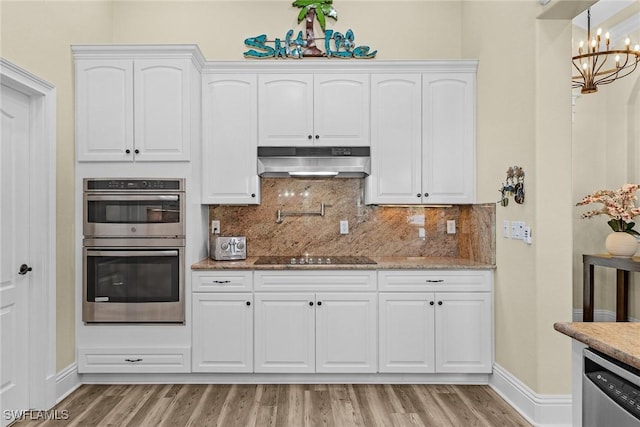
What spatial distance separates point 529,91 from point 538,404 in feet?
6.46

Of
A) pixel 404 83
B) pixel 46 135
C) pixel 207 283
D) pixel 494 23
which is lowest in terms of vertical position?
pixel 207 283

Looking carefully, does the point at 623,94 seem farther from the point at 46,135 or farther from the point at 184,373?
the point at 46,135

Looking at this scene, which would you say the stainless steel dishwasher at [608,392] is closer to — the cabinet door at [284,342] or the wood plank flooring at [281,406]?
the wood plank flooring at [281,406]

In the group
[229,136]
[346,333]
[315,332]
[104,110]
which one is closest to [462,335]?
[346,333]

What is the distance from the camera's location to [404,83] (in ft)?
12.0

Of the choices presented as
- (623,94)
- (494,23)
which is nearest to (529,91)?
(494,23)

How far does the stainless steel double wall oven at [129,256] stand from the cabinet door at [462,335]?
1959mm

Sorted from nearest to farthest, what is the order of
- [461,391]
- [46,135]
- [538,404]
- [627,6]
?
[538,404]
[46,135]
[461,391]
[627,6]

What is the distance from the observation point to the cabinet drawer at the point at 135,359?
331cm

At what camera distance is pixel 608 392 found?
136 centimetres

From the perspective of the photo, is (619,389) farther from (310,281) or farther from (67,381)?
(67,381)

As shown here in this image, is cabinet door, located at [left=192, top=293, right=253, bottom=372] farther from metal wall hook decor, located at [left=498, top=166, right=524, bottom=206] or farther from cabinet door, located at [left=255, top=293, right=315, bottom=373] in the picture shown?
metal wall hook decor, located at [left=498, top=166, right=524, bottom=206]

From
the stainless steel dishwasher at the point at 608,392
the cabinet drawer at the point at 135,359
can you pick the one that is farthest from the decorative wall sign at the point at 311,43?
the stainless steel dishwasher at the point at 608,392

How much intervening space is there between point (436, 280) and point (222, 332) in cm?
167
